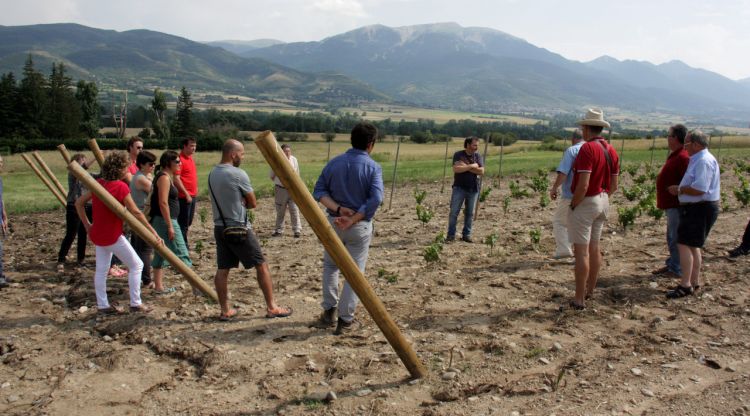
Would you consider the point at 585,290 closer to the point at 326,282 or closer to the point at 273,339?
the point at 326,282

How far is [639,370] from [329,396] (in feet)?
8.84

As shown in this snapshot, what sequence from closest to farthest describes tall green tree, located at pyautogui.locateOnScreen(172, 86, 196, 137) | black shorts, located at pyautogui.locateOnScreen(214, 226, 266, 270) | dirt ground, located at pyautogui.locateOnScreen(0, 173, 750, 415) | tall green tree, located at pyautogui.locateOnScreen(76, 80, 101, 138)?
1. dirt ground, located at pyautogui.locateOnScreen(0, 173, 750, 415)
2. black shorts, located at pyautogui.locateOnScreen(214, 226, 266, 270)
3. tall green tree, located at pyautogui.locateOnScreen(172, 86, 196, 137)
4. tall green tree, located at pyautogui.locateOnScreen(76, 80, 101, 138)

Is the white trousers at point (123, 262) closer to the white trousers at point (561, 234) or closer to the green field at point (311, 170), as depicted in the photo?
the white trousers at point (561, 234)

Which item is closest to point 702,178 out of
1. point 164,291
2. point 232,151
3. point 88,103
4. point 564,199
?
point 564,199

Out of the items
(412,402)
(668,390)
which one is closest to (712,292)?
(668,390)

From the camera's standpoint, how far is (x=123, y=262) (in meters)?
6.11

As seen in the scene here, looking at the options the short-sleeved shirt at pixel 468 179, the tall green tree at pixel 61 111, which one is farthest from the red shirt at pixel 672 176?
the tall green tree at pixel 61 111

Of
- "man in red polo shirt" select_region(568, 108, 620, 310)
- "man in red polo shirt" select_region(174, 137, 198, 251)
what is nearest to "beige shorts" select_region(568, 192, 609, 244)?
"man in red polo shirt" select_region(568, 108, 620, 310)

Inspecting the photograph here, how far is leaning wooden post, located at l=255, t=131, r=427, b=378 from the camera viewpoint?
12.9ft

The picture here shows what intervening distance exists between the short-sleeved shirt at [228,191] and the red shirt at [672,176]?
210 inches

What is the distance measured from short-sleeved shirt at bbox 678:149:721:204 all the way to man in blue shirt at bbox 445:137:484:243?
345 cm

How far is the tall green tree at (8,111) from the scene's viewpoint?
62.4m

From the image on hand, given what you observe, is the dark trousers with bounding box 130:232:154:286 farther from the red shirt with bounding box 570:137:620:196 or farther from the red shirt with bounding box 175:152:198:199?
the red shirt with bounding box 570:137:620:196

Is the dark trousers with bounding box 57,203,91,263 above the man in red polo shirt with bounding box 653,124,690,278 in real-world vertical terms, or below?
below
